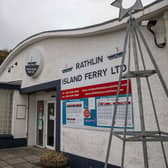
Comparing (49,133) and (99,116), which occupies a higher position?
(99,116)

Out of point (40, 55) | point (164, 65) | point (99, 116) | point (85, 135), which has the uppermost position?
point (40, 55)

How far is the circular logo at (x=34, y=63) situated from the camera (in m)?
7.82

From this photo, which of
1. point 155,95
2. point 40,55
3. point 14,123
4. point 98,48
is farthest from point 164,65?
point 14,123

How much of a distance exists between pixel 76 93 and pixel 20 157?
3.44 meters

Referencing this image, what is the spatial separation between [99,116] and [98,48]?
196 centimetres

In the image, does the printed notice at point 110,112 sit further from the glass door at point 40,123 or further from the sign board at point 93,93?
the glass door at point 40,123

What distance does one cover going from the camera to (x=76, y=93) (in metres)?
5.91

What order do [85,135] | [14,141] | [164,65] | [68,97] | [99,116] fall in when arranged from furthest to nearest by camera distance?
[14,141]
[68,97]
[85,135]
[99,116]
[164,65]

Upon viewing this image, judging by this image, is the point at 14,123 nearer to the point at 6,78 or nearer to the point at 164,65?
the point at 6,78

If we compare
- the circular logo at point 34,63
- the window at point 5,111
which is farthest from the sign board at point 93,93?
the window at point 5,111

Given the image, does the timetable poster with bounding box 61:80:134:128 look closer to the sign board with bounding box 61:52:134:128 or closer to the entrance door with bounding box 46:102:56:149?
the sign board with bounding box 61:52:134:128

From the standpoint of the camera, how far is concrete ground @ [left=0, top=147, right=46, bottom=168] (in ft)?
19.7

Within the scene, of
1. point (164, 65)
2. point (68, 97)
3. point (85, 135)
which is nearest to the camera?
point (164, 65)

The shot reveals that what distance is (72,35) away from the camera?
624 cm
